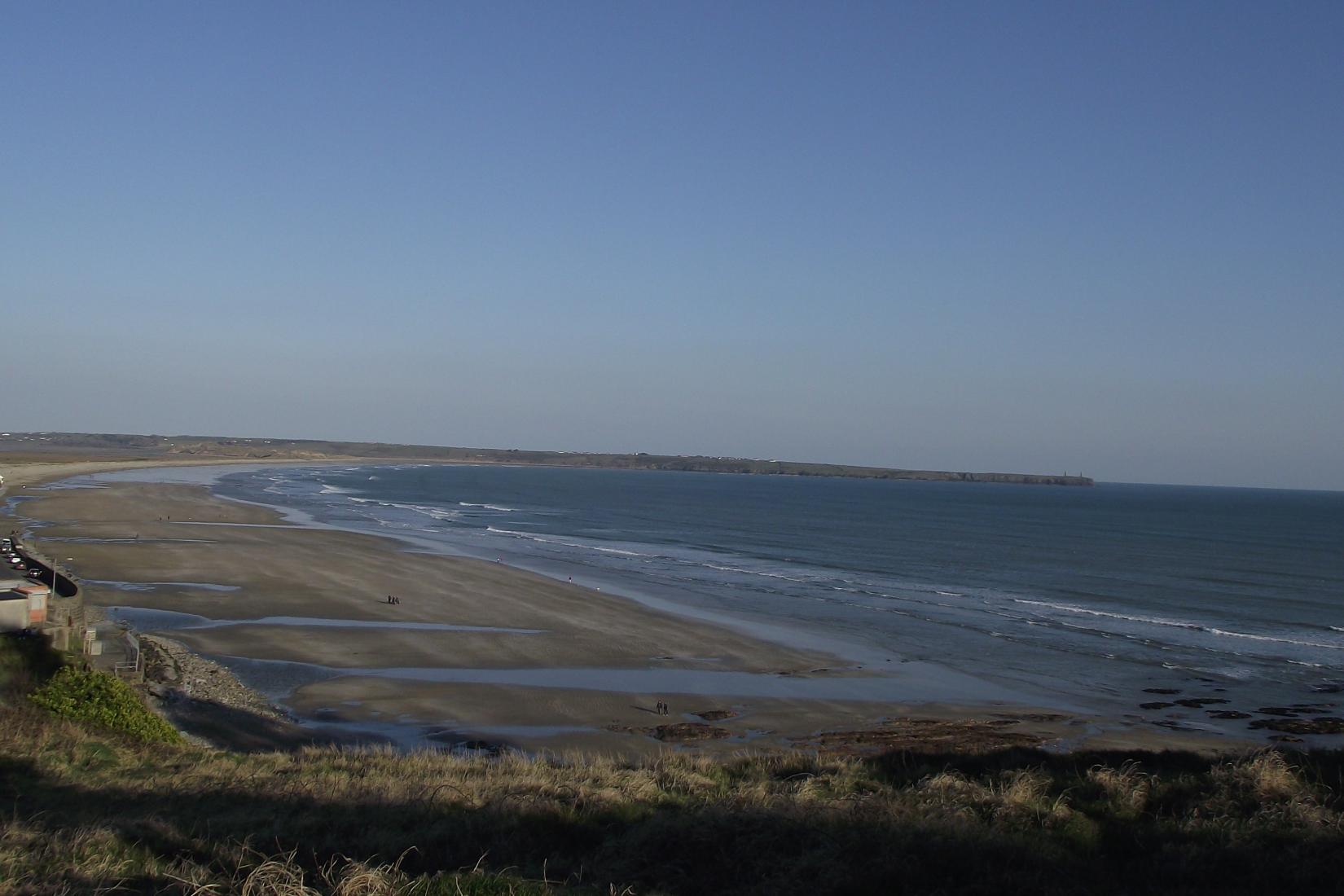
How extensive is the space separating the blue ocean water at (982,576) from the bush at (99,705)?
18.4 m

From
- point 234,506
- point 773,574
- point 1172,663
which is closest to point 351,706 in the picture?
point 1172,663

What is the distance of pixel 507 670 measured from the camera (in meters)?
27.8

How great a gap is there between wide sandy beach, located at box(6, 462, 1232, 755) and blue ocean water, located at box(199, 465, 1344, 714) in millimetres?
2906

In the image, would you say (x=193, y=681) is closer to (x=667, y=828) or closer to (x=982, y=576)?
(x=667, y=828)

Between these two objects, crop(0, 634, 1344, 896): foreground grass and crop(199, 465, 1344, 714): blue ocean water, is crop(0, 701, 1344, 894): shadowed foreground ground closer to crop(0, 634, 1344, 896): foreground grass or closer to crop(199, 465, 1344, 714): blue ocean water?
crop(0, 634, 1344, 896): foreground grass

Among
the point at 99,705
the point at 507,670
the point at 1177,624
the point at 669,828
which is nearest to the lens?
the point at 669,828

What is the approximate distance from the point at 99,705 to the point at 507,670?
1323cm

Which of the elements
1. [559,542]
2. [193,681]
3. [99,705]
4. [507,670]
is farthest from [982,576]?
[99,705]

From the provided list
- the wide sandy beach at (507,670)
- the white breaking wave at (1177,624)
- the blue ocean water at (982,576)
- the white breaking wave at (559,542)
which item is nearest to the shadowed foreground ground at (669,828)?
the wide sandy beach at (507,670)

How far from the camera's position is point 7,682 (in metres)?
16.1

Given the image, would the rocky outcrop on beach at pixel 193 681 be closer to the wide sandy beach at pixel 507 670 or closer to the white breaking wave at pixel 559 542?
the wide sandy beach at pixel 507 670

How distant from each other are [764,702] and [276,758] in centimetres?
1363

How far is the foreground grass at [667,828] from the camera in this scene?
8000mm

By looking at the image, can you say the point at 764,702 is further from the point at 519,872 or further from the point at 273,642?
the point at 519,872
